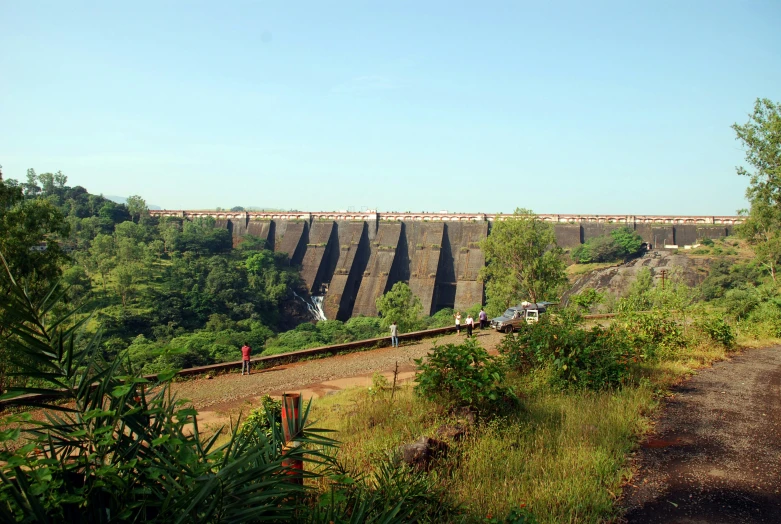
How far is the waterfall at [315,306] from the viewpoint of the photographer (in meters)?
42.1

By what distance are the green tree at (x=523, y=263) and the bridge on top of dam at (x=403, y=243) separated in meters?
12.2

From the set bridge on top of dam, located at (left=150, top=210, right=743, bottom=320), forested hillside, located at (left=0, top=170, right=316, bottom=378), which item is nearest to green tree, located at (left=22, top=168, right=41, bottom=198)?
forested hillside, located at (left=0, top=170, right=316, bottom=378)

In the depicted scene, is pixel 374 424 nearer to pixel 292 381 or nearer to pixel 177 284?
pixel 292 381

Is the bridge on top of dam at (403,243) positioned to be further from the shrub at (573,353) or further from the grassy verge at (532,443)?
the grassy verge at (532,443)

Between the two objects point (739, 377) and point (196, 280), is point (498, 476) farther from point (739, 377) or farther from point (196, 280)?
point (196, 280)

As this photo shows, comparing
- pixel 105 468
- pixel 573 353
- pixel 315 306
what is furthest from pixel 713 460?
pixel 315 306

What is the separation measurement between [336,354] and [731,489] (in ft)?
30.3

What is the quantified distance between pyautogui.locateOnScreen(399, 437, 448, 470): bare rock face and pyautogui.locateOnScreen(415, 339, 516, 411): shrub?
1122 mm

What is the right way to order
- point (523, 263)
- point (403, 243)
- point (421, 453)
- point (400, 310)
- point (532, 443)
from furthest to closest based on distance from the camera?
point (403, 243), point (400, 310), point (523, 263), point (532, 443), point (421, 453)

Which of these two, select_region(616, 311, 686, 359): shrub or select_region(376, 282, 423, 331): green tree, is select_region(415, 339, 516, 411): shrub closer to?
select_region(616, 311, 686, 359): shrub

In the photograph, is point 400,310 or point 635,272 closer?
point 400,310

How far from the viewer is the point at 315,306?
1698 inches

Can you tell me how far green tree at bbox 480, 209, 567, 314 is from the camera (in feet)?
86.7

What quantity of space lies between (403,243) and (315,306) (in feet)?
31.2
